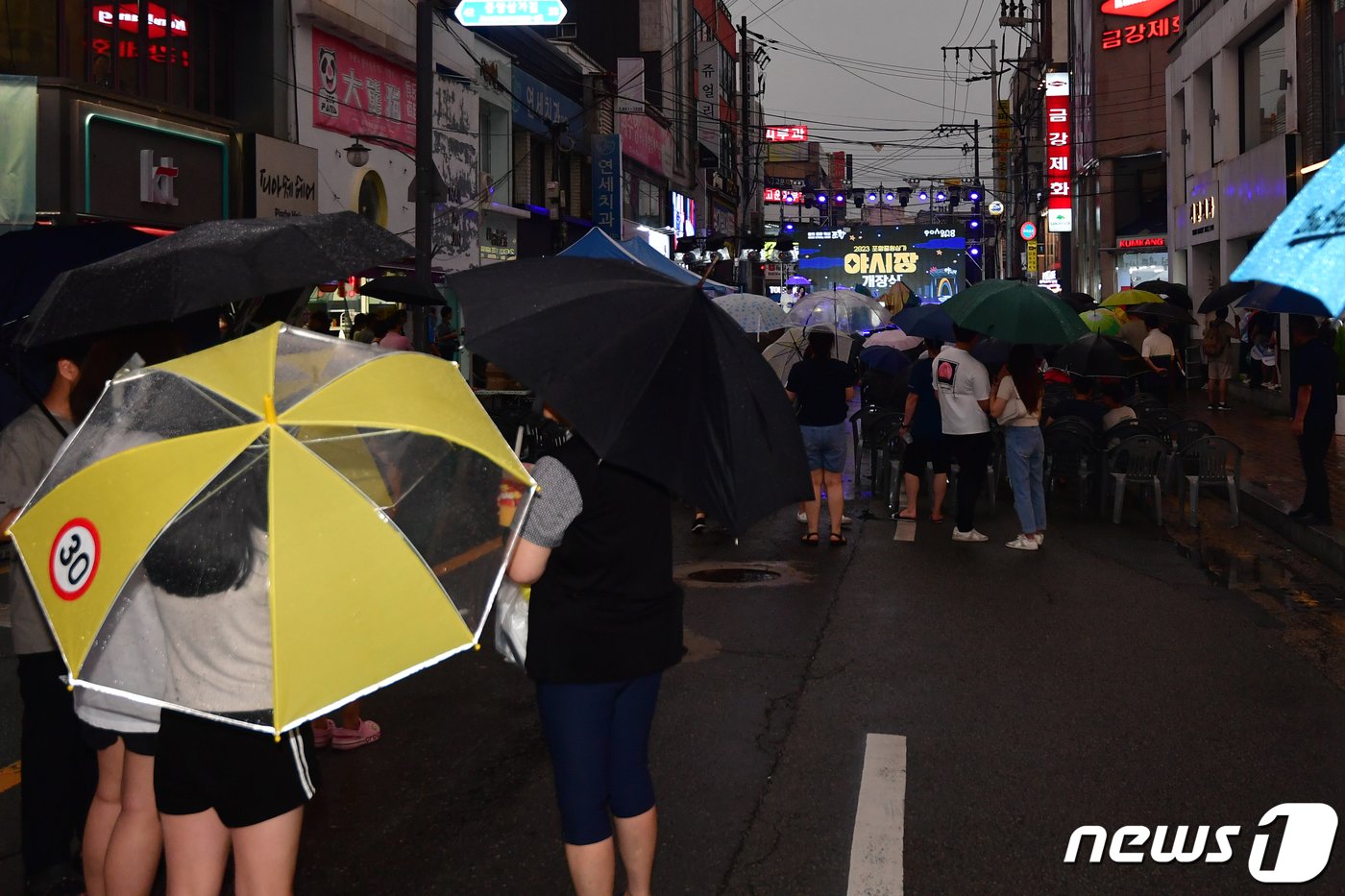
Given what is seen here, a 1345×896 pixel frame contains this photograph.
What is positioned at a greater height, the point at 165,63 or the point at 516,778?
the point at 165,63

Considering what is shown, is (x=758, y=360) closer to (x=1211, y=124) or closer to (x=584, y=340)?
(x=584, y=340)

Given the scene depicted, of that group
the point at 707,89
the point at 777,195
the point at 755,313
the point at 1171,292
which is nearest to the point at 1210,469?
the point at 755,313

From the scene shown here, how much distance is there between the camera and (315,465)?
8.69 ft

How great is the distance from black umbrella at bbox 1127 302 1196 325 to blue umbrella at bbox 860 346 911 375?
6044mm

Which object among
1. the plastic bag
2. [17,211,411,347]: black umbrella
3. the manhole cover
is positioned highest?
[17,211,411,347]: black umbrella

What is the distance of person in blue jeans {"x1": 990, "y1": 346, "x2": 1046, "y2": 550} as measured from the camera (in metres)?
10.6

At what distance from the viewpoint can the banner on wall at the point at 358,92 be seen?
2052cm

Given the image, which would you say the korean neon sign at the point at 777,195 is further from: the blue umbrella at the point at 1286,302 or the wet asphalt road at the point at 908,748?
the blue umbrella at the point at 1286,302

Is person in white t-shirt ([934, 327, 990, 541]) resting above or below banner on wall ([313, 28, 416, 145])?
below

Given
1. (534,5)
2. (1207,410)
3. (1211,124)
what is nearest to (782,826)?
(534,5)

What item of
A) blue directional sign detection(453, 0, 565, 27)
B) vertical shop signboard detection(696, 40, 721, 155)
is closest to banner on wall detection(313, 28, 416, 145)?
blue directional sign detection(453, 0, 565, 27)

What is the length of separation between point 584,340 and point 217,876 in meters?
1.64

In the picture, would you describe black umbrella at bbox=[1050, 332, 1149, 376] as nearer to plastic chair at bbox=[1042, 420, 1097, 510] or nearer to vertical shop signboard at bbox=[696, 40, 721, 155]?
plastic chair at bbox=[1042, 420, 1097, 510]

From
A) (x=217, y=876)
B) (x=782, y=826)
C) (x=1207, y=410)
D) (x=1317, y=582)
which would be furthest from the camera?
(x=1207, y=410)
